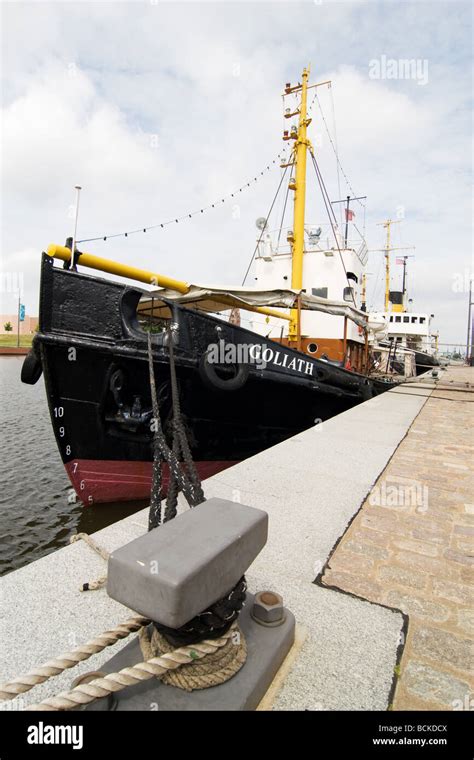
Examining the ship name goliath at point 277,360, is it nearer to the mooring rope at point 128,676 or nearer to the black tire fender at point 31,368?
the black tire fender at point 31,368

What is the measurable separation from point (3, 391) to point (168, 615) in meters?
20.8

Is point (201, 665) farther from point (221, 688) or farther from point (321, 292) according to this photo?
point (321, 292)

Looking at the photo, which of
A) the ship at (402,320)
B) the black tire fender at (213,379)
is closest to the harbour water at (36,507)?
the black tire fender at (213,379)

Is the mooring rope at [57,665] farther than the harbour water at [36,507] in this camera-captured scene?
No

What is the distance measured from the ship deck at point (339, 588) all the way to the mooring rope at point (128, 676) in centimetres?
32

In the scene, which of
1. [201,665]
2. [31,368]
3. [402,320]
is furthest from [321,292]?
[402,320]

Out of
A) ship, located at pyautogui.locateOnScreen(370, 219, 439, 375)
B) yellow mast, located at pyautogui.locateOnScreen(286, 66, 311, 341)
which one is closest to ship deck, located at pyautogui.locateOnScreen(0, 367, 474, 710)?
yellow mast, located at pyautogui.locateOnScreen(286, 66, 311, 341)

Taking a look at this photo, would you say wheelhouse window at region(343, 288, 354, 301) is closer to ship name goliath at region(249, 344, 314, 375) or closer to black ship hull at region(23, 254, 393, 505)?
ship name goliath at region(249, 344, 314, 375)

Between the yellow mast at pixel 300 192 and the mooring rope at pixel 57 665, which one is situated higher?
the yellow mast at pixel 300 192

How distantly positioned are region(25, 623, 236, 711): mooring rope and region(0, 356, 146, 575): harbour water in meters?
4.20

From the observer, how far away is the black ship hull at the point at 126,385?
16.0 feet

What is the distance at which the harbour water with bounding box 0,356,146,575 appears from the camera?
16.7ft

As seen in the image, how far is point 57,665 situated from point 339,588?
4.40 ft

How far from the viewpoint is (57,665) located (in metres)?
1.15
